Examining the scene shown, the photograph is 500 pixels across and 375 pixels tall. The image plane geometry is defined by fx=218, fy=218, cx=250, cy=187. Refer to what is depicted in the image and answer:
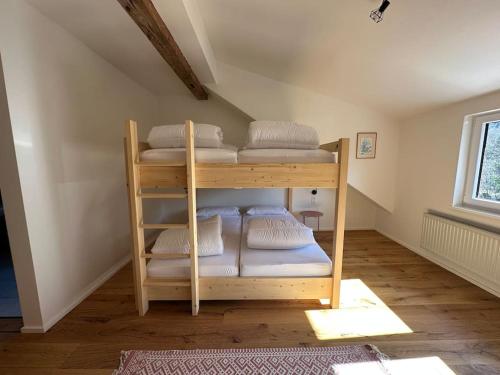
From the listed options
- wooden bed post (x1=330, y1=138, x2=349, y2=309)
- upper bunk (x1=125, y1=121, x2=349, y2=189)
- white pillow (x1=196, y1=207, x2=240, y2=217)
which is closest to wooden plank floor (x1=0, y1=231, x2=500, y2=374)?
wooden bed post (x1=330, y1=138, x2=349, y2=309)

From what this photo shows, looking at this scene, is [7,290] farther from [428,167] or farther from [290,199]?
[428,167]

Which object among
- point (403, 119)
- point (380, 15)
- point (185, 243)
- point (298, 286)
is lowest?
point (298, 286)

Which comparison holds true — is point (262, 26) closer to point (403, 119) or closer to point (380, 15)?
point (380, 15)

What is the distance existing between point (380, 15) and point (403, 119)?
2.42 metres

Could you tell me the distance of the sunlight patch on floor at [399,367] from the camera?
4.60 ft

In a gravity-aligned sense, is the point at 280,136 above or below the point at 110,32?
below

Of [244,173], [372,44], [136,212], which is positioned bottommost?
[136,212]

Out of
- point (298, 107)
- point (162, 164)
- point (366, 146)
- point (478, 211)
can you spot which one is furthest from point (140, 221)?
point (478, 211)

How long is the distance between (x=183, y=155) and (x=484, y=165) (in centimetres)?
329

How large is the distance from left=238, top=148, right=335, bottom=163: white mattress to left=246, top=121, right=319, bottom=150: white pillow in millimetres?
65

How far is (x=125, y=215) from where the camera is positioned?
115 inches

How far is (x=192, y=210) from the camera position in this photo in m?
1.82

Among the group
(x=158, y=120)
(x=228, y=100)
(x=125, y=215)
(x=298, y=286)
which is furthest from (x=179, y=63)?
(x=298, y=286)

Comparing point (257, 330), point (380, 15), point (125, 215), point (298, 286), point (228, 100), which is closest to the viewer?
point (380, 15)
